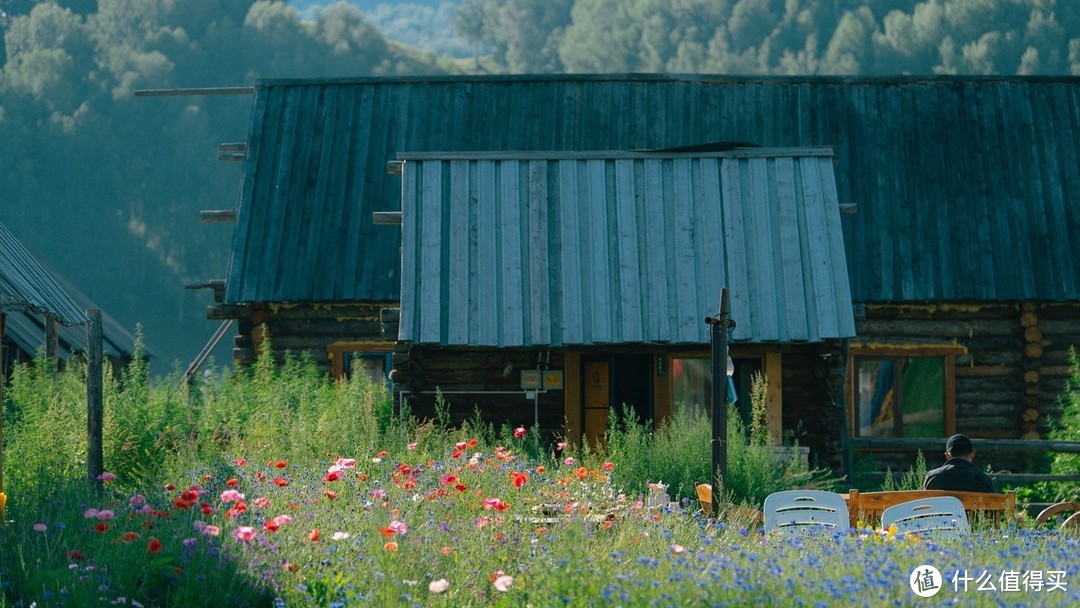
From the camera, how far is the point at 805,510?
9039 millimetres

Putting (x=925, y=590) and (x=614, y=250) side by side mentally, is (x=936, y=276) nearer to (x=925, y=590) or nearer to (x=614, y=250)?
(x=614, y=250)

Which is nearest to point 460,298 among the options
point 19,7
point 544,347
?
point 544,347

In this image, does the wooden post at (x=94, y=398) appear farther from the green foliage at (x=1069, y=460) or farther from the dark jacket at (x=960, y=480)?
the green foliage at (x=1069, y=460)

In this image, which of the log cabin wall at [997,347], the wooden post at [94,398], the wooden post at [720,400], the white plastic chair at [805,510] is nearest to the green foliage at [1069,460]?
the log cabin wall at [997,347]

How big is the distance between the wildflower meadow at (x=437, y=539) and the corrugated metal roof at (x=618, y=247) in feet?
7.40

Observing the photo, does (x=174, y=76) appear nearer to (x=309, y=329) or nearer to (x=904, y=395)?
(x=309, y=329)

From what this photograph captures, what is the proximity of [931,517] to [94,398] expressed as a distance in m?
7.12

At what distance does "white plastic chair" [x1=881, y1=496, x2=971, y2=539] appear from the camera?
331 inches

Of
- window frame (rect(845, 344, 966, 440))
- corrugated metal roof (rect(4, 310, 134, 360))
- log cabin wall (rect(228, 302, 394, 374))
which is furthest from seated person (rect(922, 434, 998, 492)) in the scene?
corrugated metal roof (rect(4, 310, 134, 360))

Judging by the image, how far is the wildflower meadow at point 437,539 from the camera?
6.80 metres

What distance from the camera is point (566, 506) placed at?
31.3 feet

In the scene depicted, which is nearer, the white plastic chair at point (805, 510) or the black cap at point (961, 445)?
the white plastic chair at point (805, 510)

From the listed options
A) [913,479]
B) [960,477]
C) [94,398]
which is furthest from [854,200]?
[94,398]

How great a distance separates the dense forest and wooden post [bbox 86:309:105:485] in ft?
162
